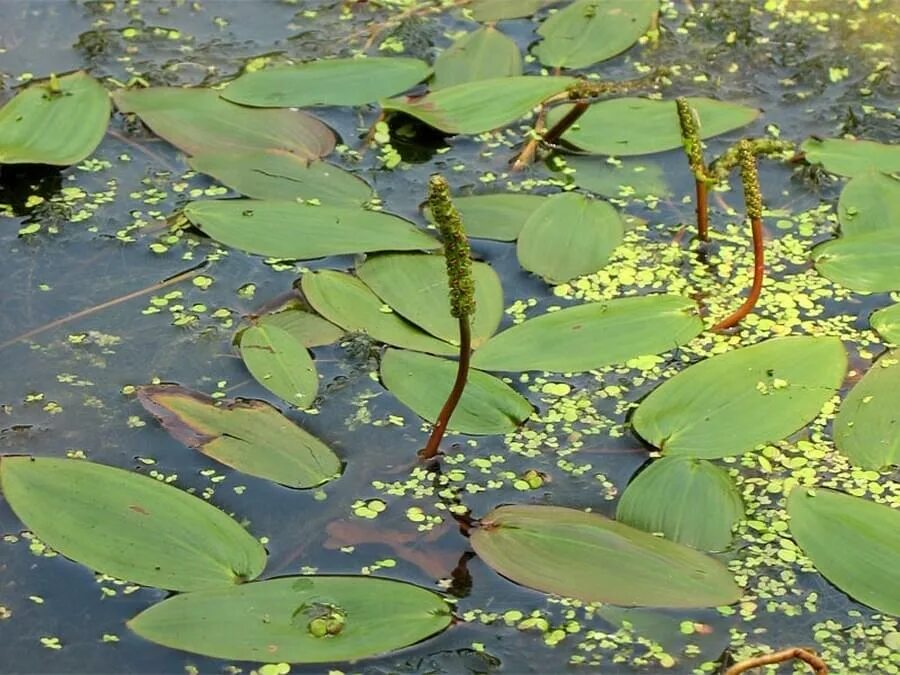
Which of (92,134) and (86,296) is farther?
(92,134)

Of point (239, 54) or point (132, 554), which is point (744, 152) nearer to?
point (132, 554)

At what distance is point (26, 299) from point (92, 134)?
420 millimetres

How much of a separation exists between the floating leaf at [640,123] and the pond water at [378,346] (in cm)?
4

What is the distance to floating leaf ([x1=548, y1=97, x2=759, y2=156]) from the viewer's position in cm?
234

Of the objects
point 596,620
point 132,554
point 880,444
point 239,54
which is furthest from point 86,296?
point 880,444

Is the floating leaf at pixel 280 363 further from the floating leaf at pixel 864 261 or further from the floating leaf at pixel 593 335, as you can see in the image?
the floating leaf at pixel 864 261

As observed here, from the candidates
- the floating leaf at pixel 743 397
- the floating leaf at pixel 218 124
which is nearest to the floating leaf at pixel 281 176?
the floating leaf at pixel 218 124

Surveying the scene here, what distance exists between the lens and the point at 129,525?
1.60 meters

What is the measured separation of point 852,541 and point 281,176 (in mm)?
1116

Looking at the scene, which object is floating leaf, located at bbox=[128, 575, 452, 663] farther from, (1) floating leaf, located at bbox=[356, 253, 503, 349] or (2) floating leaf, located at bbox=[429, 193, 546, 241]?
(2) floating leaf, located at bbox=[429, 193, 546, 241]

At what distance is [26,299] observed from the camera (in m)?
2.02

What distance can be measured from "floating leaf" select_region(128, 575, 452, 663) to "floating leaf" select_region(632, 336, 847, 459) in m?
0.42

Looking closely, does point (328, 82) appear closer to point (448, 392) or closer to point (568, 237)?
point (568, 237)

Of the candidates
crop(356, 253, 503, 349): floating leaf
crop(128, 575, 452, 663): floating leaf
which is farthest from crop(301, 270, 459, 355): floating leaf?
crop(128, 575, 452, 663): floating leaf
